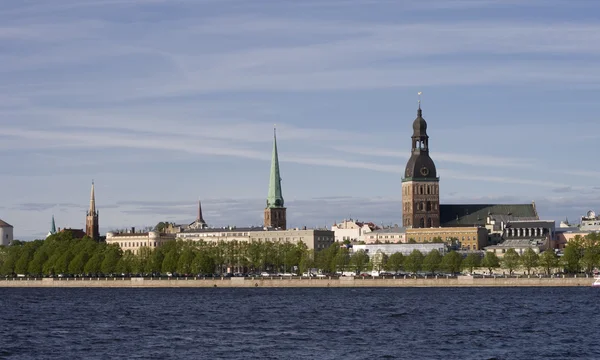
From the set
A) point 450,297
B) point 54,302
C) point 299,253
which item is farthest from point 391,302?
point 299,253

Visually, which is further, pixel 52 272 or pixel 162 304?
pixel 52 272

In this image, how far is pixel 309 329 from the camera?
71.4 metres

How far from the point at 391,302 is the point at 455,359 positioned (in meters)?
50.6

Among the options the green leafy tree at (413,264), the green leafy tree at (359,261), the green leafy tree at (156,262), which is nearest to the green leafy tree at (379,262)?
the green leafy tree at (359,261)

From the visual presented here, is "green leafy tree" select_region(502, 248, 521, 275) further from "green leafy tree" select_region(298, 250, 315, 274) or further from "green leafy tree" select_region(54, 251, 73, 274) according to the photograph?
"green leafy tree" select_region(54, 251, 73, 274)

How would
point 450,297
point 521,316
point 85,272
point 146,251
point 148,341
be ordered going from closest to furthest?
point 148,341
point 521,316
point 450,297
point 85,272
point 146,251

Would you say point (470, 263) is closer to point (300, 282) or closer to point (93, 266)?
point (300, 282)

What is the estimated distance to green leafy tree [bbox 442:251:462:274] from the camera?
161775 mm

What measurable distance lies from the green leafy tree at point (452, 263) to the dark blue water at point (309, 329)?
51244mm

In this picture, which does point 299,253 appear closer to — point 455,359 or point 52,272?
point 52,272

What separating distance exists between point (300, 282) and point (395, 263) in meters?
16.5

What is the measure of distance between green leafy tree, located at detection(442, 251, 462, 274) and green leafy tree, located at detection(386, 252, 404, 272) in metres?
6.36

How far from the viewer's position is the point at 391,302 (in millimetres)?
105438

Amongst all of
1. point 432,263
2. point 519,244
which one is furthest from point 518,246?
point 432,263
